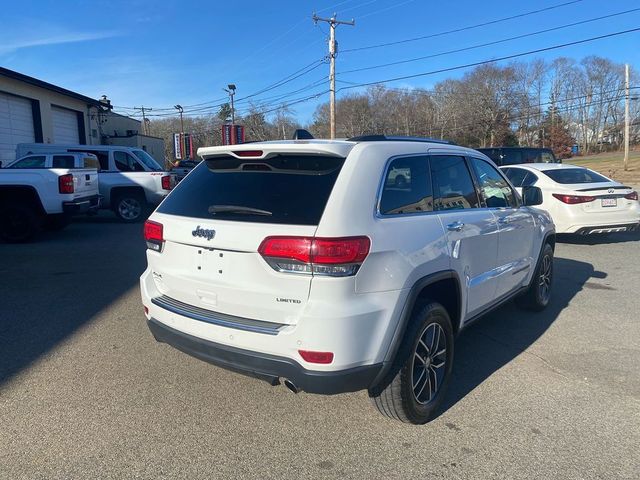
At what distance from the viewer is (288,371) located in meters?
2.75

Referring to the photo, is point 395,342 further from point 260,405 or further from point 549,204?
point 549,204

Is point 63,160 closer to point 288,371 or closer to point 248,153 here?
point 248,153

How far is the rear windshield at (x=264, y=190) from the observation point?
2852mm

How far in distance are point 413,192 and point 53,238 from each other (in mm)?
9748

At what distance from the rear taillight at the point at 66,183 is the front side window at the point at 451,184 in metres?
8.29

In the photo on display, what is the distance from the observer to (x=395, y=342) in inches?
112

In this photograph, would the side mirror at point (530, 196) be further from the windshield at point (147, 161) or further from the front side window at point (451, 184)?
the windshield at point (147, 161)

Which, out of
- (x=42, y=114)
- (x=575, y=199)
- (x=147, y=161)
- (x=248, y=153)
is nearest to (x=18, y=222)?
(x=147, y=161)

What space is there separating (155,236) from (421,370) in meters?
2.00

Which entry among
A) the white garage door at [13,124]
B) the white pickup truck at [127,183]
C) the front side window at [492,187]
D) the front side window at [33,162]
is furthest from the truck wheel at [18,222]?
the white garage door at [13,124]

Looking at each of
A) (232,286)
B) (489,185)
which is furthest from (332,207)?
(489,185)

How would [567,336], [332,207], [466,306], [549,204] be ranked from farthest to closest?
[549,204] → [567,336] → [466,306] → [332,207]

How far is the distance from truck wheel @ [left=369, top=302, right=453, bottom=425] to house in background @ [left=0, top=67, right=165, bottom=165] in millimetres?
19061

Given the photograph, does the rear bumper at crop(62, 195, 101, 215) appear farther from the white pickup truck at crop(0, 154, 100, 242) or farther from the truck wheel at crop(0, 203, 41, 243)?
the truck wheel at crop(0, 203, 41, 243)
